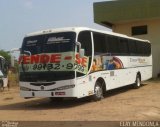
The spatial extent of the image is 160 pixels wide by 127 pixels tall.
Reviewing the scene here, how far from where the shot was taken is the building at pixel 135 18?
29684 millimetres

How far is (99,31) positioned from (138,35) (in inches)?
559

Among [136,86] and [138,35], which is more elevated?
[138,35]

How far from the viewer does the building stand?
2968 centimetres

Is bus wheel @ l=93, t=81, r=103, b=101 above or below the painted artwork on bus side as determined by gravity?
below

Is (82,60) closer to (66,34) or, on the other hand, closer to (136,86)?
(66,34)

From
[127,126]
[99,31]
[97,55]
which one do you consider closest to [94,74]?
[97,55]

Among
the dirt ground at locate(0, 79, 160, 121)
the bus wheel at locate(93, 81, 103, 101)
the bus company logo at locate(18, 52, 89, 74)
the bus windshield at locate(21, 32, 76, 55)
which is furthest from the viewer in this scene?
the bus wheel at locate(93, 81, 103, 101)

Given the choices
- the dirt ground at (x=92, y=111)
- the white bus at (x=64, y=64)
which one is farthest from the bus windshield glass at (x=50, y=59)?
the dirt ground at (x=92, y=111)

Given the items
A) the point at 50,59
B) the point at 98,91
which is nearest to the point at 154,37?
the point at 98,91

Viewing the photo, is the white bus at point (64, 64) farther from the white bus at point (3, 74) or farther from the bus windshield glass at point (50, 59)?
the white bus at point (3, 74)

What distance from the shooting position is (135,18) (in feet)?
99.0

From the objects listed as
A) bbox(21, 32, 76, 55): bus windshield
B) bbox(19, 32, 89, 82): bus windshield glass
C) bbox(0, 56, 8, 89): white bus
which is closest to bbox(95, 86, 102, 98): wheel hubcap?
bbox(19, 32, 89, 82): bus windshield glass

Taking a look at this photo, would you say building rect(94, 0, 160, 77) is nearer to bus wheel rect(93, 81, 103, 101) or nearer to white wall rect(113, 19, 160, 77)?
white wall rect(113, 19, 160, 77)

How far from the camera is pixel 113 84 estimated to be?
19.4 m
